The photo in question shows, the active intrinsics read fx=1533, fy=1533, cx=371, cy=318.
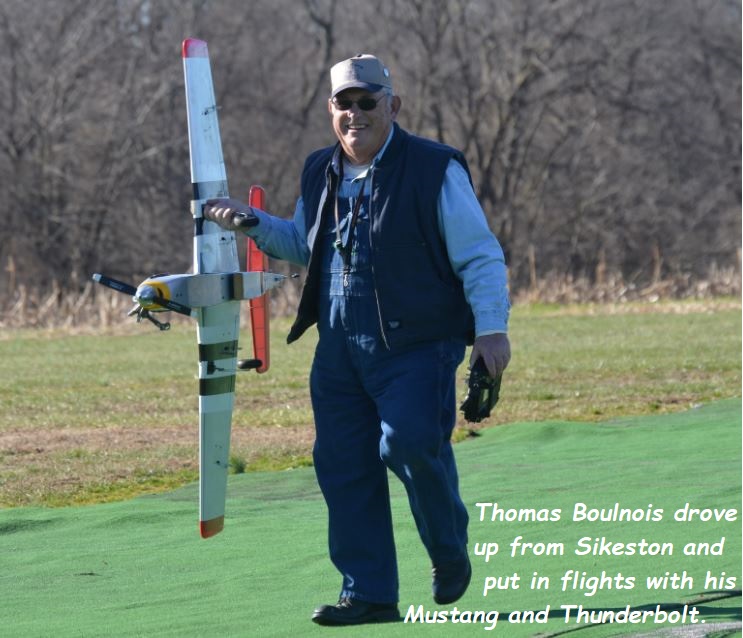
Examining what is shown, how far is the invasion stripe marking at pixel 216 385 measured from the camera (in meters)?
5.52

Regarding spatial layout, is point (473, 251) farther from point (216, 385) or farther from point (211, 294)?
point (216, 385)

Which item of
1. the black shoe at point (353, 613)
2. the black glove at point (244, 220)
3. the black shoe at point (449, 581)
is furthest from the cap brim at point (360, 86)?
the black shoe at point (353, 613)

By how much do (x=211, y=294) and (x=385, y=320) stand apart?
2.30 feet

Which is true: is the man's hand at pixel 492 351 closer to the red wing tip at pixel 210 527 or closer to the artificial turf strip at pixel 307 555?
the artificial turf strip at pixel 307 555

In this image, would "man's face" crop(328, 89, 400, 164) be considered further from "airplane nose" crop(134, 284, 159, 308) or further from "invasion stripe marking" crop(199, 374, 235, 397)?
"invasion stripe marking" crop(199, 374, 235, 397)

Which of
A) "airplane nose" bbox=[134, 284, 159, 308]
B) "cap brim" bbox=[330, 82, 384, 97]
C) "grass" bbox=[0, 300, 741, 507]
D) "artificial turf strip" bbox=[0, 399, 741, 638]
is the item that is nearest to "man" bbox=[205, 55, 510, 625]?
"cap brim" bbox=[330, 82, 384, 97]

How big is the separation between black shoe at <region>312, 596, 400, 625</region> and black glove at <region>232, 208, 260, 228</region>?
1343 millimetres

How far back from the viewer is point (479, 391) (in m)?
5.05

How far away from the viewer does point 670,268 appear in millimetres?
41219

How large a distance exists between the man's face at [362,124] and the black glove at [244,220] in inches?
16.6

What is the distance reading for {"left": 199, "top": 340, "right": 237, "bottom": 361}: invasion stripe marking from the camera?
5.49 m

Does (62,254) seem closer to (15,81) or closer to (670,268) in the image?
(15,81)

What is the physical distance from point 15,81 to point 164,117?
4.09 m

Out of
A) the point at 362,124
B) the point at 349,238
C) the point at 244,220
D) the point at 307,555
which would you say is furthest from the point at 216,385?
the point at 307,555
